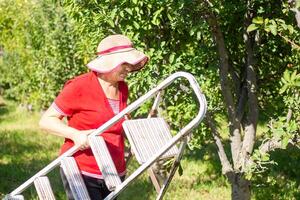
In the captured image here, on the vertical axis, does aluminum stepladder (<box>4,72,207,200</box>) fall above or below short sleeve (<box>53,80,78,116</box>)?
below

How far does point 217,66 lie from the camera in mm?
5266

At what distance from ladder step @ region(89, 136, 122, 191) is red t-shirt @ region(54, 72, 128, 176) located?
0.90ft

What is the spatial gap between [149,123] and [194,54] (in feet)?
7.44

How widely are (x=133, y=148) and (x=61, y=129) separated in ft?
1.65

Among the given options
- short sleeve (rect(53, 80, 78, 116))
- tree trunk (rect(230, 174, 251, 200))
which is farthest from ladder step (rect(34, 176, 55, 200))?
tree trunk (rect(230, 174, 251, 200))

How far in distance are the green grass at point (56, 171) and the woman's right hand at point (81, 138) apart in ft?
12.5

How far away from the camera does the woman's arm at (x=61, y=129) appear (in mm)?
3301

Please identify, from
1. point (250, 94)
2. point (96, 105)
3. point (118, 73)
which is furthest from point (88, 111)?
point (250, 94)

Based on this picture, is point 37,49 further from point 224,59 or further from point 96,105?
point 96,105

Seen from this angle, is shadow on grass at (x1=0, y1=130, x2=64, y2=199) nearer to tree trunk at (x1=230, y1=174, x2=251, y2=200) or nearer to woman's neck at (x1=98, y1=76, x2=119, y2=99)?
tree trunk at (x1=230, y1=174, x2=251, y2=200)

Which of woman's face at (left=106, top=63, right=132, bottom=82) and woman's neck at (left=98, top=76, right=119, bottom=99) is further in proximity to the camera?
woman's neck at (left=98, top=76, right=119, bottom=99)

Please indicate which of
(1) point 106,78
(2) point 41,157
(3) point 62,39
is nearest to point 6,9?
(3) point 62,39

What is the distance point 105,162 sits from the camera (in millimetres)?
3199

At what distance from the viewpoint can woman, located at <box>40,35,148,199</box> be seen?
133 inches
